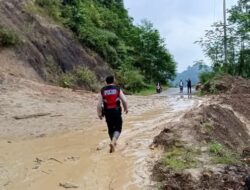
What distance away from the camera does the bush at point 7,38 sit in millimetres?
26453

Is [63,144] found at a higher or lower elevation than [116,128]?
lower

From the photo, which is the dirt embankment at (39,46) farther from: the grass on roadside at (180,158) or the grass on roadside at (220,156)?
the grass on roadside at (220,156)

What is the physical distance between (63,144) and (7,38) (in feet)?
51.1

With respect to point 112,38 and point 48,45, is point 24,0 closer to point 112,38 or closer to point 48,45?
point 48,45

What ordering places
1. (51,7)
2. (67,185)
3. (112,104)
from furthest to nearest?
1. (51,7)
2. (112,104)
3. (67,185)

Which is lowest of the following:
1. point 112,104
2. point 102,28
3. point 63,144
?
point 63,144

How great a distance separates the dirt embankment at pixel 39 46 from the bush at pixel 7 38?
0.45 m

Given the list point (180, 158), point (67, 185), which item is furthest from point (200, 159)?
point (67, 185)

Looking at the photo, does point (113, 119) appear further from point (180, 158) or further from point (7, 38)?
point (7, 38)

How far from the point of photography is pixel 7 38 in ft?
87.3

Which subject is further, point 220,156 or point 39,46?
point 39,46

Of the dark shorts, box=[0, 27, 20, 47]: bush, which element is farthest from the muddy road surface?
box=[0, 27, 20, 47]: bush

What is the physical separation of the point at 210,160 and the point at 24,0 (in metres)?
27.2

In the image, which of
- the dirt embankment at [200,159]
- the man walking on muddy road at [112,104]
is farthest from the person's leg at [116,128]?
the dirt embankment at [200,159]
